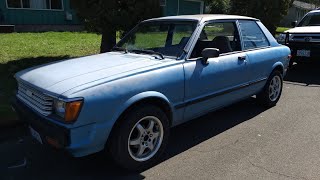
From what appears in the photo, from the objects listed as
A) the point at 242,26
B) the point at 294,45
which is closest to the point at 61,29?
the point at 294,45

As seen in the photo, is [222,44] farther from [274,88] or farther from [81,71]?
[81,71]

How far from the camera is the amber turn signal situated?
3.15 m

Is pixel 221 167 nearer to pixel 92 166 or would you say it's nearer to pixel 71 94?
pixel 92 166

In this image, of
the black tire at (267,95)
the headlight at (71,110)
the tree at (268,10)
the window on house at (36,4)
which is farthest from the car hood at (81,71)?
the window on house at (36,4)

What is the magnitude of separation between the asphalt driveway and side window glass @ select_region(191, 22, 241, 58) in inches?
44.4

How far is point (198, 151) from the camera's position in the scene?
425 cm

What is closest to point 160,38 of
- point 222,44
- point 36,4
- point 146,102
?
point 222,44

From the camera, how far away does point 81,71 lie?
378 cm

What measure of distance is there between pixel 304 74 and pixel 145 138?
6695mm

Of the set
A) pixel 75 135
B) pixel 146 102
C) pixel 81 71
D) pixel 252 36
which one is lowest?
pixel 75 135

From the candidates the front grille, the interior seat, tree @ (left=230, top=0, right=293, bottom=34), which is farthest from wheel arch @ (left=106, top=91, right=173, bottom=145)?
tree @ (left=230, top=0, right=293, bottom=34)

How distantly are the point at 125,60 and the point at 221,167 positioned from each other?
1649 millimetres

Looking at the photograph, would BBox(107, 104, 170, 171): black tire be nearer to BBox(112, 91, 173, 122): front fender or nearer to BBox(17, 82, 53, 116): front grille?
BBox(112, 91, 173, 122): front fender

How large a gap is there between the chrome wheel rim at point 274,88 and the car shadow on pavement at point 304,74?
7.44 feet
